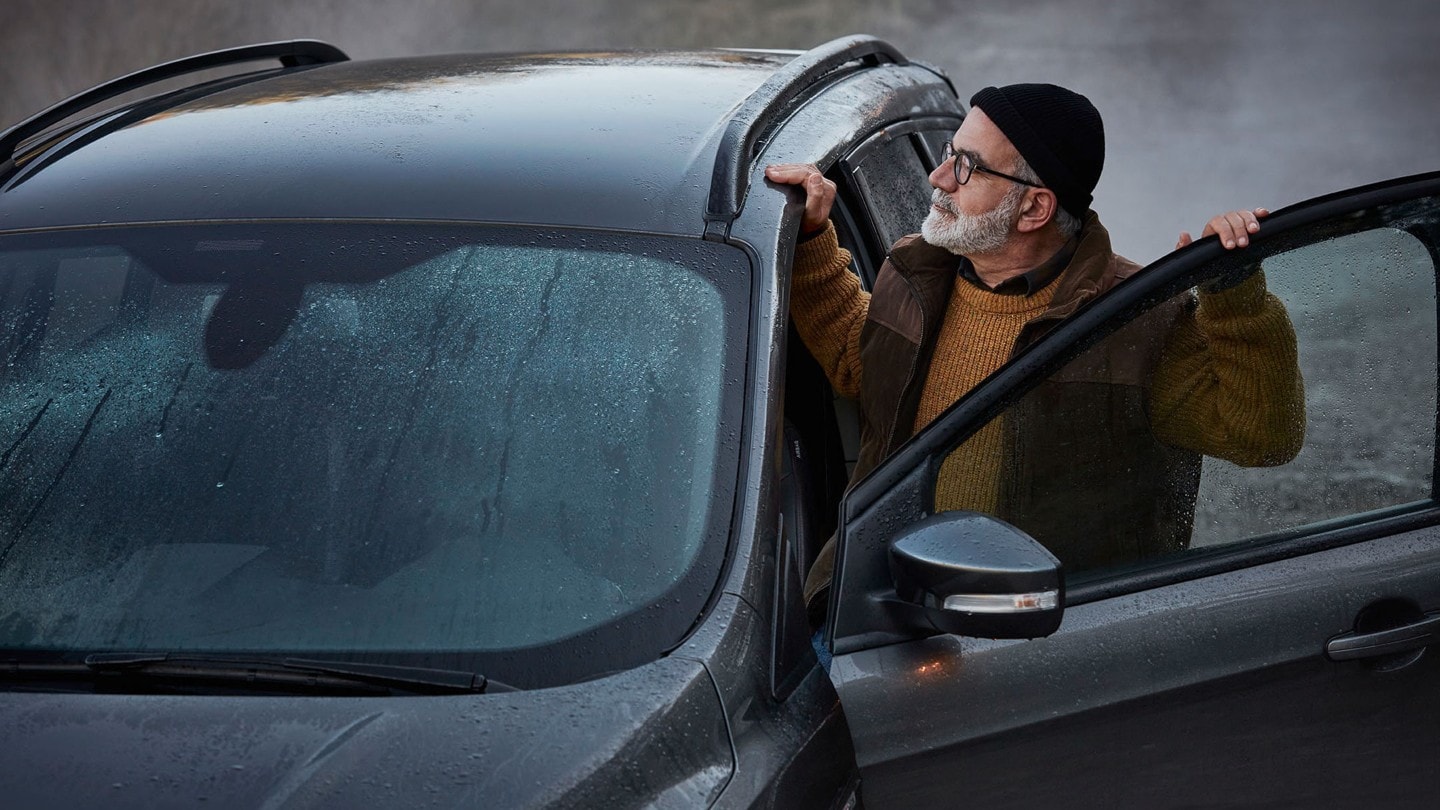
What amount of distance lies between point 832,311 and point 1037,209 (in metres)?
0.43

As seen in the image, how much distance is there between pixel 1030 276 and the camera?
3004 millimetres

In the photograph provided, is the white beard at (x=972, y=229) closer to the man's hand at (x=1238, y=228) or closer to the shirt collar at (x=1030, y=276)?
the shirt collar at (x=1030, y=276)

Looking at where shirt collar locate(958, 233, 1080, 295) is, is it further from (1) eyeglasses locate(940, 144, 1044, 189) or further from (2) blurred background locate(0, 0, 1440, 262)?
(2) blurred background locate(0, 0, 1440, 262)

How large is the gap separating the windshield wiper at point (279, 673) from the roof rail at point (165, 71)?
1.18m

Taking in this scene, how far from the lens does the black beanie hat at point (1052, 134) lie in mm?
3070

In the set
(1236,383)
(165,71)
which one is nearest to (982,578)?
(1236,383)

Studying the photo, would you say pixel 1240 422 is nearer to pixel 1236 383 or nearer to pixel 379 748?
pixel 1236 383

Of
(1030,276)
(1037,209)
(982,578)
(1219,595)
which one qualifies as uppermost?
(1037,209)

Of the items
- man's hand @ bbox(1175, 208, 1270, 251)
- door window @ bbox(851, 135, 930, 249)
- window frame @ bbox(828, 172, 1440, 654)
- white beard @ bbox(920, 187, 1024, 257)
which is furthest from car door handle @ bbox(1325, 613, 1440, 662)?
door window @ bbox(851, 135, 930, 249)

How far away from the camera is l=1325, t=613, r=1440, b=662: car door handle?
2143 mm

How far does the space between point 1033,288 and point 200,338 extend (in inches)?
57.9

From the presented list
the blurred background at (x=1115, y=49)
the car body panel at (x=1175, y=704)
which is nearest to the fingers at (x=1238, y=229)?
the car body panel at (x=1175, y=704)

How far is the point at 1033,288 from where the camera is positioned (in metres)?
3.01

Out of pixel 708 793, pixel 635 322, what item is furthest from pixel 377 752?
pixel 635 322
